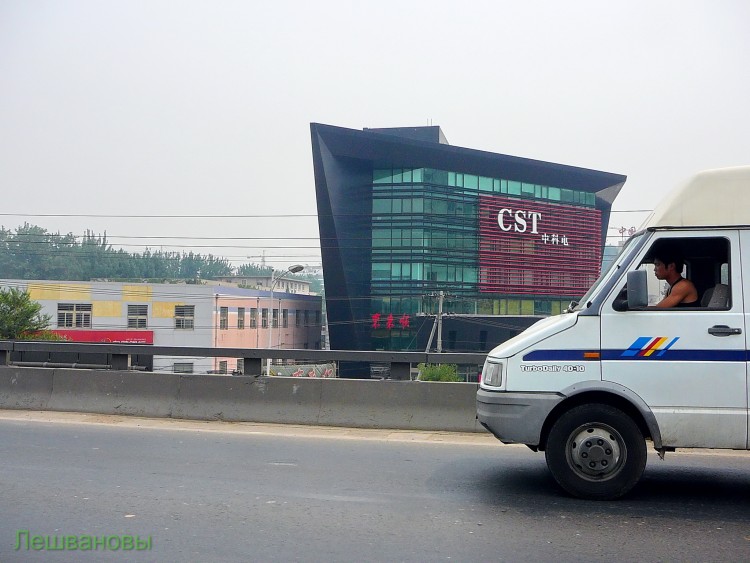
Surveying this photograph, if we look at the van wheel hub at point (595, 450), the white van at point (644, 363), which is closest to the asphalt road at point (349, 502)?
the van wheel hub at point (595, 450)

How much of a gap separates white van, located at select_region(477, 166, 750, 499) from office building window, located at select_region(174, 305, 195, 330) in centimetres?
6057

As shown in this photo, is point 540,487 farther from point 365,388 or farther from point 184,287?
point 184,287

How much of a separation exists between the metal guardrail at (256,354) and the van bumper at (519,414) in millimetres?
3186

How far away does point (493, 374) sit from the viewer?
23.6ft

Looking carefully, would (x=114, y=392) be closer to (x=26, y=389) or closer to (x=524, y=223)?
(x=26, y=389)

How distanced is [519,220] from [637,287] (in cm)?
5714

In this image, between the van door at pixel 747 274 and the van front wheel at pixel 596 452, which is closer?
the van door at pixel 747 274

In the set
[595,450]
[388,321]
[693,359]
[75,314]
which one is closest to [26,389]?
[595,450]

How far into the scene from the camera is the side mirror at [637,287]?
6629 millimetres

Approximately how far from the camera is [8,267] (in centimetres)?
8944

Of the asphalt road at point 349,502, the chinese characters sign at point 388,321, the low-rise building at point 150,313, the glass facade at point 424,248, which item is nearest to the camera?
the asphalt road at point 349,502

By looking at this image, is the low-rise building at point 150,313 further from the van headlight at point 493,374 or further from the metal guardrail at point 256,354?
the van headlight at point 493,374

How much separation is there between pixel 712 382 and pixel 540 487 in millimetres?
1865

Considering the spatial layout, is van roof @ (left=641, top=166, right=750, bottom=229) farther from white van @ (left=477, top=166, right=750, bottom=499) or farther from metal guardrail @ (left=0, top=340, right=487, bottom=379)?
metal guardrail @ (left=0, top=340, right=487, bottom=379)
